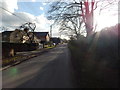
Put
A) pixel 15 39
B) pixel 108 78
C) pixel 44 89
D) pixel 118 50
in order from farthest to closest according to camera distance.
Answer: pixel 15 39 → pixel 44 89 → pixel 118 50 → pixel 108 78

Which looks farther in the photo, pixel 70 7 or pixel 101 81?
pixel 70 7

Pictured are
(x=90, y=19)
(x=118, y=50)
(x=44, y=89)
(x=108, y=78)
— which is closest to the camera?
(x=108, y=78)

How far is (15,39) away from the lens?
1809 inches

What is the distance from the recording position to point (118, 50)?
4094 millimetres

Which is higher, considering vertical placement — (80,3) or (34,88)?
(80,3)

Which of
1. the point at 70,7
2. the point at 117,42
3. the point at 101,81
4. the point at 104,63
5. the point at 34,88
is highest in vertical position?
the point at 70,7

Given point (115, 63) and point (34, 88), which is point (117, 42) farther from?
point (34, 88)

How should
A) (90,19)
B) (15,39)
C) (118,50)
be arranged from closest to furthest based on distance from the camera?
(118,50)
(90,19)
(15,39)

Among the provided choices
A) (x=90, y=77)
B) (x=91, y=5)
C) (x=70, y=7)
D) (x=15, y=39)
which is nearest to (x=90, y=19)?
(x=91, y=5)

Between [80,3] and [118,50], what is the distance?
556 inches

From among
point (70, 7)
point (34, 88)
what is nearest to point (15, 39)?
point (70, 7)

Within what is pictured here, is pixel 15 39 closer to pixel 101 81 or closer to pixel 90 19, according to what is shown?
pixel 90 19

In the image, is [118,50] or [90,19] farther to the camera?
[90,19]

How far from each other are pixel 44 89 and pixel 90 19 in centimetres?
1310
